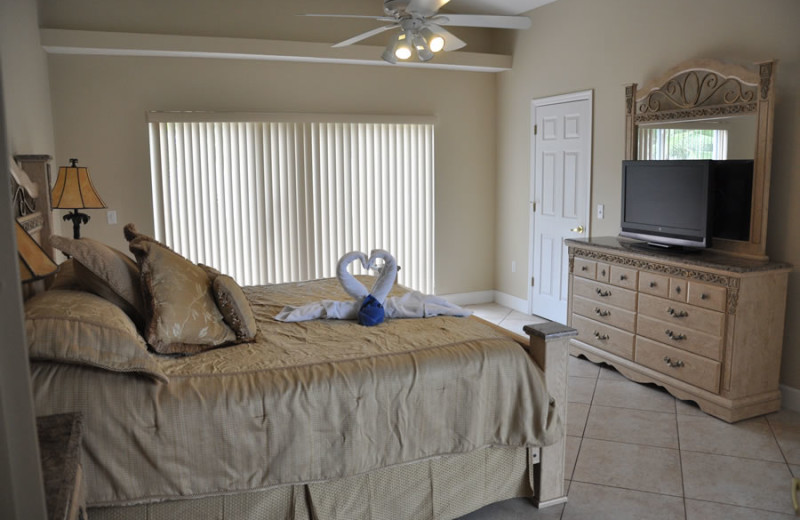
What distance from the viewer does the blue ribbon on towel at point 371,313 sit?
2.93 metres

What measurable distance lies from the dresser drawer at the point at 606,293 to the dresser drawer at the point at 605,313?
0.03m

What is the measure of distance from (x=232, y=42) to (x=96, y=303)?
3.47 meters

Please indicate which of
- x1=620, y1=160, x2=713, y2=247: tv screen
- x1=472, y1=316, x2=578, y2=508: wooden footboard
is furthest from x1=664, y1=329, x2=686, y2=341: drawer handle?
x1=472, y1=316, x2=578, y2=508: wooden footboard

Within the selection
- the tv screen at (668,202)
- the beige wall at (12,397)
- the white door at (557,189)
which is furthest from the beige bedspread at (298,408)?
the white door at (557,189)

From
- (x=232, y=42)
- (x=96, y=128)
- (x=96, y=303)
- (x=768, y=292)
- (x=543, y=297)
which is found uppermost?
(x=232, y=42)

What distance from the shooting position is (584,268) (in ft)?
15.4

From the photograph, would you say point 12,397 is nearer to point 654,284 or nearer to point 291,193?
point 654,284

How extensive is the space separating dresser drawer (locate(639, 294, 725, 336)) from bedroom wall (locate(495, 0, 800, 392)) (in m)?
0.54

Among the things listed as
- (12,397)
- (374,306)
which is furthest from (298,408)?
(12,397)

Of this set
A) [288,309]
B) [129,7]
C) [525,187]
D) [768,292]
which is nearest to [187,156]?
[129,7]

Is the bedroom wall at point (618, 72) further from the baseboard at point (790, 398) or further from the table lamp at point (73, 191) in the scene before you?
the table lamp at point (73, 191)

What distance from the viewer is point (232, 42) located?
5.13 m

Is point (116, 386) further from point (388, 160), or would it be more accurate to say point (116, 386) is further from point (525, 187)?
point (525, 187)

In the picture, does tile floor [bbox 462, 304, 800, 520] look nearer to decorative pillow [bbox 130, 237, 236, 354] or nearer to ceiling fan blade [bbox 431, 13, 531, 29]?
decorative pillow [bbox 130, 237, 236, 354]
